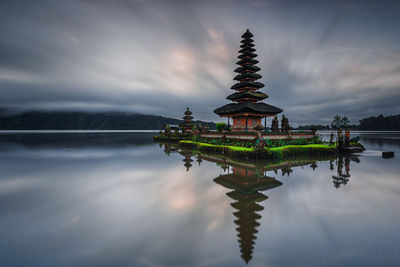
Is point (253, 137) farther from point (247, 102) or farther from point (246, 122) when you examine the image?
point (247, 102)

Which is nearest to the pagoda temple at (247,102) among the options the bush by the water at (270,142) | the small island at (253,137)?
the small island at (253,137)

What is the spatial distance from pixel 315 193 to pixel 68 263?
1036 cm

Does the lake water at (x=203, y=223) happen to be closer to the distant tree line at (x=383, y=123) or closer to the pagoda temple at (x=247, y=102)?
the pagoda temple at (x=247, y=102)

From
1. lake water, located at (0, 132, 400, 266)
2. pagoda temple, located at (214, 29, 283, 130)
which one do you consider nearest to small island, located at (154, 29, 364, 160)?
pagoda temple, located at (214, 29, 283, 130)

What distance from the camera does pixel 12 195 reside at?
30.0 feet

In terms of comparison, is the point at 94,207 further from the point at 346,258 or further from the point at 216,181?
the point at 346,258

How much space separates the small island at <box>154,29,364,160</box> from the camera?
2004cm

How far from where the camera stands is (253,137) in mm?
22141

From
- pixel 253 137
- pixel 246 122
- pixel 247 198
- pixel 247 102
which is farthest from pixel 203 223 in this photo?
pixel 247 102

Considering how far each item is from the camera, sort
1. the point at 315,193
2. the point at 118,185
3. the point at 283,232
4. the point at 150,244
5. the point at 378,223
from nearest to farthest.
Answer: the point at 150,244
the point at 283,232
the point at 378,223
the point at 315,193
the point at 118,185

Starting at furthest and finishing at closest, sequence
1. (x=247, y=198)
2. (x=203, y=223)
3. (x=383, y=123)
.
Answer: (x=383, y=123) → (x=247, y=198) → (x=203, y=223)

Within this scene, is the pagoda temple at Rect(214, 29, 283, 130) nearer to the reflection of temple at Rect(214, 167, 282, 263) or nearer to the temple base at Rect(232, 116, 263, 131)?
the temple base at Rect(232, 116, 263, 131)

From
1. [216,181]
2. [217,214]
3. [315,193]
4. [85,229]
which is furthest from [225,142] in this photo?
[85,229]

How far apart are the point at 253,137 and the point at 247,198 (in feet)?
48.8
